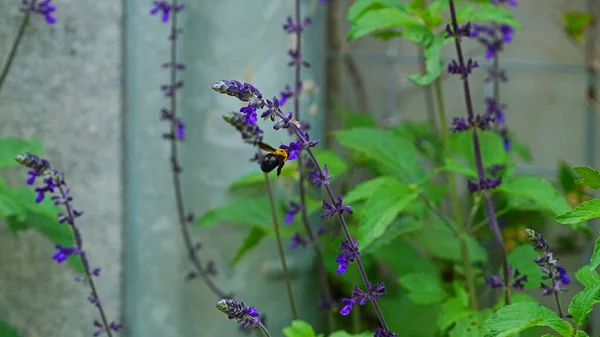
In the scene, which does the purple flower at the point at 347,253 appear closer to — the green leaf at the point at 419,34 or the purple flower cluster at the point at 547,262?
the purple flower cluster at the point at 547,262

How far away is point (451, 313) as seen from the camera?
4.99ft

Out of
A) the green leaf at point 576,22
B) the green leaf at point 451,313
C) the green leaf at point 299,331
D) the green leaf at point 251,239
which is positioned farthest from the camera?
the green leaf at point 576,22

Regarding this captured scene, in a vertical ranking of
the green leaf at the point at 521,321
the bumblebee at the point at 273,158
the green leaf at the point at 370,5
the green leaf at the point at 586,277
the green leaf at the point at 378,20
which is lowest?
the green leaf at the point at 521,321

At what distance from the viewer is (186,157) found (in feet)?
6.63

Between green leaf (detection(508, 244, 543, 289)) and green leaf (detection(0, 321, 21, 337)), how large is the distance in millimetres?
1136

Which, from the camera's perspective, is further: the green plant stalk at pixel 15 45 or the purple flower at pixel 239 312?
the green plant stalk at pixel 15 45

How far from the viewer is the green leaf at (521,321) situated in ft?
3.49

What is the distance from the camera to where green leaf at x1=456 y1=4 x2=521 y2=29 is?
4.89ft

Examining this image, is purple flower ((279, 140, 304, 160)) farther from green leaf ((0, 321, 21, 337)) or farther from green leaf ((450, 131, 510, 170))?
green leaf ((0, 321, 21, 337))

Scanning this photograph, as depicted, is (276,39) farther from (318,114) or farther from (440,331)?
(440,331)

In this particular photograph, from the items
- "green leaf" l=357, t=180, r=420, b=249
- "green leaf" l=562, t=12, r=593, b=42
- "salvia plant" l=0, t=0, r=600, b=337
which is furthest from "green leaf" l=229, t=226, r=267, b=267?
"green leaf" l=562, t=12, r=593, b=42

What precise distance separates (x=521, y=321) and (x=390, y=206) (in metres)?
0.43

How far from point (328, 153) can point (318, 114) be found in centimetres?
36

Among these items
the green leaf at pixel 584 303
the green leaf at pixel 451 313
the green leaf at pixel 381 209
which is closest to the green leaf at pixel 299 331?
the green leaf at pixel 381 209
